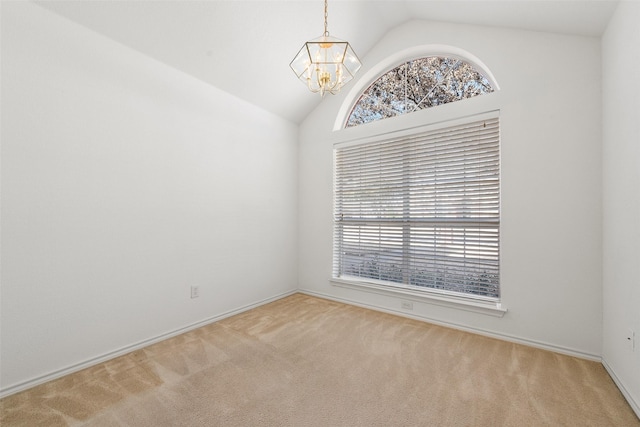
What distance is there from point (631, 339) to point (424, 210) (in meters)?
1.77

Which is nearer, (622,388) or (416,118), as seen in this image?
(622,388)

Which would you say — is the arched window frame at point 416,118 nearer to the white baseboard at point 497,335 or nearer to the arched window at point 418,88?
the arched window at point 418,88

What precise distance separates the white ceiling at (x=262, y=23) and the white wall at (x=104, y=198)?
16 cm

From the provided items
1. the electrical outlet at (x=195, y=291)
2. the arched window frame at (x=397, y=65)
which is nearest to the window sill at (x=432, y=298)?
the electrical outlet at (x=195, y=291)

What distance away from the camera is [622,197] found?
5.88 feet

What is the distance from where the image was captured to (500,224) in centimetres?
257

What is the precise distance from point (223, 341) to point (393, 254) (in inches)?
81.9

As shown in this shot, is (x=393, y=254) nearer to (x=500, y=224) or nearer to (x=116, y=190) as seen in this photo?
(x=500, y=224)

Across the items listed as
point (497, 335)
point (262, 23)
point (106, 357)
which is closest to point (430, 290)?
point (497, 335)

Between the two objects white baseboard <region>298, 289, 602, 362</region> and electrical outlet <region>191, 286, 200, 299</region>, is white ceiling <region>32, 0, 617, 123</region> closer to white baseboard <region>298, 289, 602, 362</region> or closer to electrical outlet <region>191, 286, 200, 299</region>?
electrical outlet <region>191, 286, 200, 299</region>

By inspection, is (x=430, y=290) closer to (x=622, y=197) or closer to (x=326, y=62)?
(x=622, y=197)

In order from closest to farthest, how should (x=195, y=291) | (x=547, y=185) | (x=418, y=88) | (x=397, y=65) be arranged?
(x=547, y=185)
(x=195, y=291)
(x=418, y=88)
(x=397, y=65)

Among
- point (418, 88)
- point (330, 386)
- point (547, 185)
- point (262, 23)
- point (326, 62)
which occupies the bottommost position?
point (330, 386)

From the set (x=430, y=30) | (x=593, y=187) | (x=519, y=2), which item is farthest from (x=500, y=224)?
(x=430, y=30)
